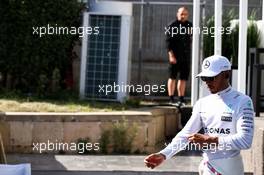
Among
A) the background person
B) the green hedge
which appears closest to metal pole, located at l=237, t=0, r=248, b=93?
the background person

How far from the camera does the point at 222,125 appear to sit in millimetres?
4000

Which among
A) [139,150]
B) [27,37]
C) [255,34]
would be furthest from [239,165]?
[27,37]

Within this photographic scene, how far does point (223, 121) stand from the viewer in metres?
4.00

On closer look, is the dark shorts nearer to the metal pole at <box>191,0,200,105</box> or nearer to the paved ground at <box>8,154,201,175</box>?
the metal pole at <box>191,0,200,105</box>

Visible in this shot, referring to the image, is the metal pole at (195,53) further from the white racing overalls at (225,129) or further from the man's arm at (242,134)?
the man's arm at (242,134)

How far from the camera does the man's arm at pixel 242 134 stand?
387cm

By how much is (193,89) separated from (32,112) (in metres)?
2.65

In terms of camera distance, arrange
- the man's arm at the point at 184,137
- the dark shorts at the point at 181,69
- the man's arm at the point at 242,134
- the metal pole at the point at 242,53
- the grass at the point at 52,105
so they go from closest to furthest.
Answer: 1. the man's arm at the point at 242,134
2. the man's arm at the point at 184,137
3. the metal pole at the point at 242,53
4. the grass at the point at 52,105
5. the dark shorts at the point at 181,69

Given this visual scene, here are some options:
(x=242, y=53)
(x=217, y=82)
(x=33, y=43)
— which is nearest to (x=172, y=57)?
(x=242, y=53)

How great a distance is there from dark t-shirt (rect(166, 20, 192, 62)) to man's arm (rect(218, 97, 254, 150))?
6010 mm

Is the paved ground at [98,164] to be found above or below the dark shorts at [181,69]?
below

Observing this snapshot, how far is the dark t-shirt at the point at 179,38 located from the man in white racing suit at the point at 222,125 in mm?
5860

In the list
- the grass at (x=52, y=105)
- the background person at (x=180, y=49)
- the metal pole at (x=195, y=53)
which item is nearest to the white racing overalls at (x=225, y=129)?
the grass at (x=52, y=105)

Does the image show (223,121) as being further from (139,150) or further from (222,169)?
(139,150)
